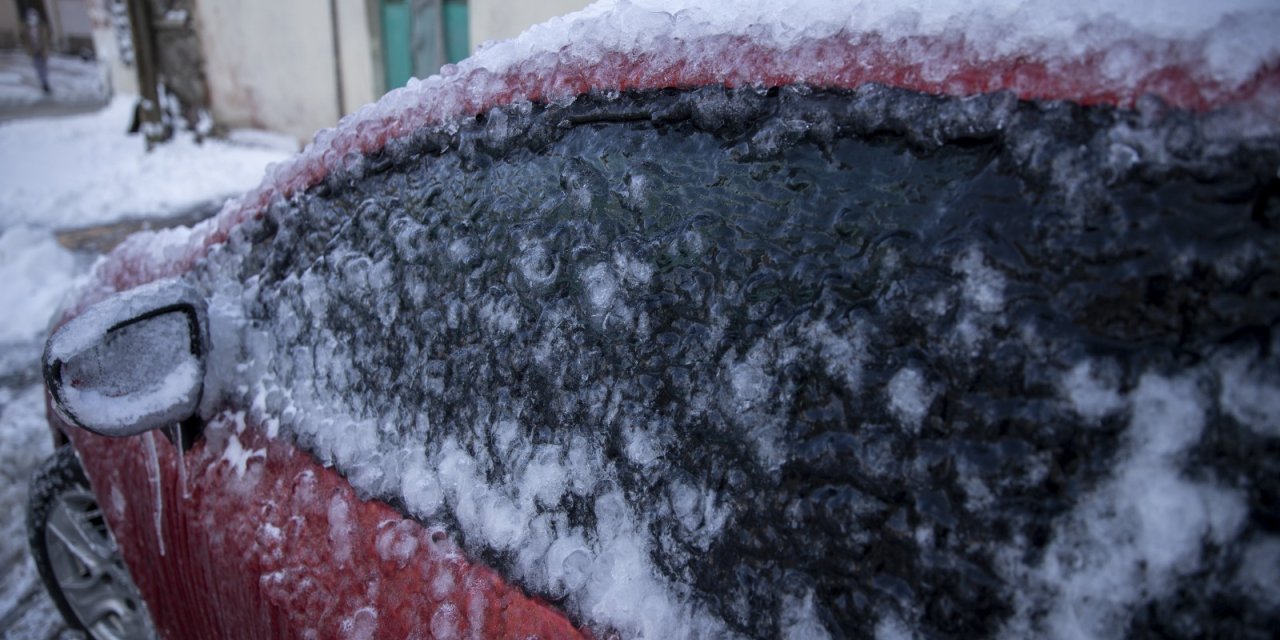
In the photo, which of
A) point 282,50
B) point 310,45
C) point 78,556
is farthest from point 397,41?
point 78,556

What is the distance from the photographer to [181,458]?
1476 millimetres

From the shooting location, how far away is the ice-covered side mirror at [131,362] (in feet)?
4.42

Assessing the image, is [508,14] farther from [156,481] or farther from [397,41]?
[156,481]

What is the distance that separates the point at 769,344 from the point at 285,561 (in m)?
0.89

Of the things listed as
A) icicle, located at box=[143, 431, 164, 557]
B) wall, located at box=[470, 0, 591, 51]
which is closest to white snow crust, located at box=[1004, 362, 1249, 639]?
icicle, located at box=[143, 431, 164, 557]

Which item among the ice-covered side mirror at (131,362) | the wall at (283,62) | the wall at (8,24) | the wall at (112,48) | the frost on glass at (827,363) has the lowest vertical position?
the wall at (8,24)

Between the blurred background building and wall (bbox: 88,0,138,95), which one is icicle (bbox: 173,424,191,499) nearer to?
the blurred background building

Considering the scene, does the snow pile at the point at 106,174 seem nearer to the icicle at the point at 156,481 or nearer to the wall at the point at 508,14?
the wall at the point at 508,14

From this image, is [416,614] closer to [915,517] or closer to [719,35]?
[915,517]

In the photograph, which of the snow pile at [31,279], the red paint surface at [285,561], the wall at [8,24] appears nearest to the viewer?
the red paint surface at [285,561]

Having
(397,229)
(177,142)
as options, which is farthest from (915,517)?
(177,142)

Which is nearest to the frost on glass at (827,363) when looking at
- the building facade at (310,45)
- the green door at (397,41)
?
the building facade at (310,45)

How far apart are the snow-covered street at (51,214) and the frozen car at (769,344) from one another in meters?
1.97

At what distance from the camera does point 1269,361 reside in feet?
1.94
